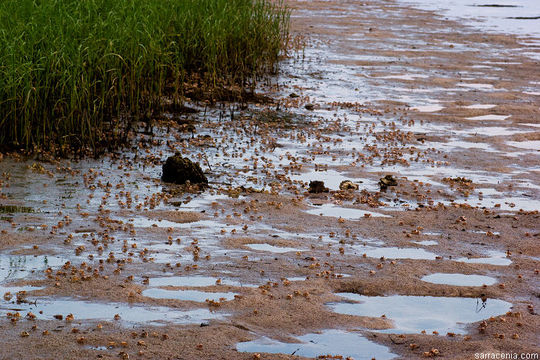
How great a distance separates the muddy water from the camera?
4.11 metres

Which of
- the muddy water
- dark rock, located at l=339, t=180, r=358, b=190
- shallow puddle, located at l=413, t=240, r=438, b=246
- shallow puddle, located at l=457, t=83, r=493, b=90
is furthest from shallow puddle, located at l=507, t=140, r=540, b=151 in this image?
shallow puddle, located at l=413, t=240, r=438, b=246

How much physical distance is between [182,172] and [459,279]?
271cm

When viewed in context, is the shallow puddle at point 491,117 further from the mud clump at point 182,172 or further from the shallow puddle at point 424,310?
the shallow puddle at point 424,310

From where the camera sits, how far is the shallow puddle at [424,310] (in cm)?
423

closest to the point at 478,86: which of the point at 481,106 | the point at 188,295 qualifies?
the point at 481,106

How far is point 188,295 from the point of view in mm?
4500

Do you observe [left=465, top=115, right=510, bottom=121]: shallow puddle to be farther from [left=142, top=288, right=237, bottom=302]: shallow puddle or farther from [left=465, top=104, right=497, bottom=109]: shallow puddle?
[left=142, top=288, right=237, bottom=302]: shallow puddle

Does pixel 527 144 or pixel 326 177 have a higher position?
pixel 527 144

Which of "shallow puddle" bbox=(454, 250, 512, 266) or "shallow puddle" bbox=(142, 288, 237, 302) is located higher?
"shallow puddle" bbox=(454, 250, 512, 266)

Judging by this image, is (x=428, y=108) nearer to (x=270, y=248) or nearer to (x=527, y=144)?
(x=527, y=144)

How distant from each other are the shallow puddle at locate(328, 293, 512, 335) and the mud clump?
2.44 metres

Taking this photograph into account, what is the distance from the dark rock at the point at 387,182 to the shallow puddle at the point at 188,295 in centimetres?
274

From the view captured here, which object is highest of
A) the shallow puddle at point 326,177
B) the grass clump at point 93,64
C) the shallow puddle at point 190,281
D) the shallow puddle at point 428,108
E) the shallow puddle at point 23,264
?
the grass clump at point 93,64

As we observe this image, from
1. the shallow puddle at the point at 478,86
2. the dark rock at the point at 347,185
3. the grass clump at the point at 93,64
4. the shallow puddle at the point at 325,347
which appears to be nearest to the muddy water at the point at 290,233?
the shallow puddle at the point at 325,347
